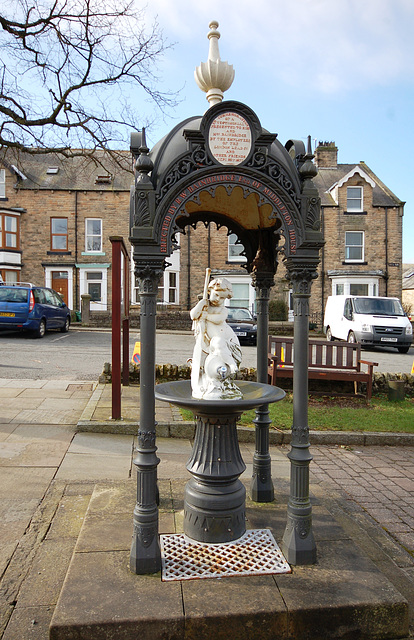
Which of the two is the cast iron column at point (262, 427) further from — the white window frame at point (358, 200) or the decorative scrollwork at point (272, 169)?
the white window frame at point (358, 200)

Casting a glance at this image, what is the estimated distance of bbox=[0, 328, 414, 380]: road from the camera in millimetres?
10984

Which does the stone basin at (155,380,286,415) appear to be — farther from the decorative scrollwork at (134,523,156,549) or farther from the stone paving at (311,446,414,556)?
the stone paving at (311,446,414,556)

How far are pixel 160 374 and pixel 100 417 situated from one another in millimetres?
2729

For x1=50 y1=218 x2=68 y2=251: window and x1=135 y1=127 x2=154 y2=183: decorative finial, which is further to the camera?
x1=50 y1=218 x2=68 y2=251: window

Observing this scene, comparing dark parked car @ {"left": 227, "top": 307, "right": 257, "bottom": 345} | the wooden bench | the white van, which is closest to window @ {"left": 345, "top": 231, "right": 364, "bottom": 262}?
the white van

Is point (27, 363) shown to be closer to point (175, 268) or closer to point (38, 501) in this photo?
point (38, 501)

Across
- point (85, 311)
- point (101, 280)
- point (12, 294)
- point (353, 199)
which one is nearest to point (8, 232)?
point (101, 280)

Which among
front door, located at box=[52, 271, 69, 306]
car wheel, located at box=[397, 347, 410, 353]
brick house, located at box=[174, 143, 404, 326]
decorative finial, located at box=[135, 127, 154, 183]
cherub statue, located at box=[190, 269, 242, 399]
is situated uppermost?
brick house, located at box=[174, 143, 404, 326]

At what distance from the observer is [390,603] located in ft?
9.09

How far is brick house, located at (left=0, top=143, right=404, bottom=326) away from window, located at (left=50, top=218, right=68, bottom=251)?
6cm

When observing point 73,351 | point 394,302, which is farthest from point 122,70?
point 394,302

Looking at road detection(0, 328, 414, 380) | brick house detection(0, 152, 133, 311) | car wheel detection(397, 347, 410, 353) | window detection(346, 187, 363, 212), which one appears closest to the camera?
road detection(0, 328, 414, 380)

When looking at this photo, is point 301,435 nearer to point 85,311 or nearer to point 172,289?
point 85,311

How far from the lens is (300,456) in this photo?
3.39 metres
